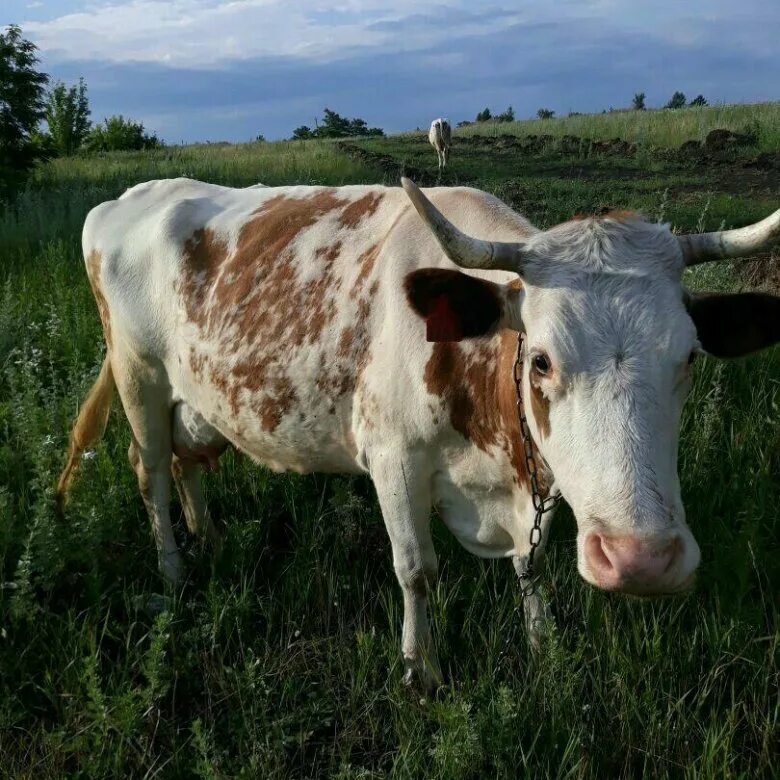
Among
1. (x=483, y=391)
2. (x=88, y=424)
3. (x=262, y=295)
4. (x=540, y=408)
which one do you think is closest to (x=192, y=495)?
(x=88, y=424)

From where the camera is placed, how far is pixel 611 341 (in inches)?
81.2

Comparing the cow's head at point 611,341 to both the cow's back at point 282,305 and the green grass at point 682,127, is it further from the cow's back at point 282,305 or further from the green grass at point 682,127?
the green grass at point 682,127

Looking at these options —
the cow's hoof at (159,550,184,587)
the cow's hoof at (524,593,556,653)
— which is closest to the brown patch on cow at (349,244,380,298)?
the cow's hoof at (524,593,556,653)

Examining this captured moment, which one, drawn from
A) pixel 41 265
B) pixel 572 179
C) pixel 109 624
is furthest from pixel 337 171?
Result: pixel 109 624

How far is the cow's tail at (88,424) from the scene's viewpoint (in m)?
3.98

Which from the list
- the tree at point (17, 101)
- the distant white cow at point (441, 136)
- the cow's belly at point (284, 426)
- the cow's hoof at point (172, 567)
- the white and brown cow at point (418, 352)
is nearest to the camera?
the white and brown cow at point (418, 352)

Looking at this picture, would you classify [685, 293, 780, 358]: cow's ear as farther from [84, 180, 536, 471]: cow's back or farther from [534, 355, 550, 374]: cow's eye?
[84, 180, 536, 471]: cow's back

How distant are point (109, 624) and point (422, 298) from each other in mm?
1922

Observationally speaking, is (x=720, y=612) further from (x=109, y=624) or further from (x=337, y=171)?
(x=337, y=171)

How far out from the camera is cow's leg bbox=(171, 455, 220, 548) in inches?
164

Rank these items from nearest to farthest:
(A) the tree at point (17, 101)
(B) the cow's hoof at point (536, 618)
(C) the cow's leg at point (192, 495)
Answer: (B) the cow's hoof at point (536, 618) < (C) the cow's leg at point (192, 495) < (A) the tree at point (17, 101)

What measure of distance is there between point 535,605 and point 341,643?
825mm

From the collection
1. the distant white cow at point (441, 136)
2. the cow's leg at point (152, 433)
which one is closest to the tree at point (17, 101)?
the distant white cow at point (441, 136)

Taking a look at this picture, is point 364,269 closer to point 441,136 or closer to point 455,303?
point 455,303
